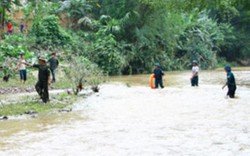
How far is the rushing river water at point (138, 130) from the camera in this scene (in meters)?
8.81

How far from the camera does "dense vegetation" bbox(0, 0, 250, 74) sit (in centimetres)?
3259

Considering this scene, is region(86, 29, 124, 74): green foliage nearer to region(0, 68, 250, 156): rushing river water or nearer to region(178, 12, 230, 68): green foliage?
region(178, 12, 230, 68): green foliage

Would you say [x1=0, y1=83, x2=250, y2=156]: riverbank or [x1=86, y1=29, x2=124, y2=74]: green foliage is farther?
[x1=86, y1=29, x2=124, y2=74]: green foliage

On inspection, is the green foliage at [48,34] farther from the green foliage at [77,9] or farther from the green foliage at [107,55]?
the green foliage at [77,9]

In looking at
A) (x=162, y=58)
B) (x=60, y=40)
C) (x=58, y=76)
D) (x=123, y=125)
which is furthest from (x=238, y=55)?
(x=123, y=125)

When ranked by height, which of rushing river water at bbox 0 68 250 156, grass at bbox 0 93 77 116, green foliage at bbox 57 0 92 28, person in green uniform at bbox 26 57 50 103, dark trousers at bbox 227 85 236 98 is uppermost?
green foliage at bbox 57 0 92 28

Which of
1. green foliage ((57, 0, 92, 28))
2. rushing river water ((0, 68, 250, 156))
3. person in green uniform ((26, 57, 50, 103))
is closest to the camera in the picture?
rushing river water ((0, 68, 250, 156))

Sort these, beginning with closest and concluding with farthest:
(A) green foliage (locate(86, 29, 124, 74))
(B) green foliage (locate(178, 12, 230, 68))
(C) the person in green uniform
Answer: (C) the person in green uniform → (A) green foliage (locate(86, 29, 124, 74)) → (B) green foliage (locate(178, 12, 230, 68))

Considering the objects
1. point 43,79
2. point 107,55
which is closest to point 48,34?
point 107,55

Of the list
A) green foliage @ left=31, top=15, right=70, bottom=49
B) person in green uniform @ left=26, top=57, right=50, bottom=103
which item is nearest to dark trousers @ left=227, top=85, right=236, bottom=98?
person in green uniform @ left=26, top=57, right=50, bottom=103

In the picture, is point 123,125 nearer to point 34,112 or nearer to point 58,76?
point 34,112

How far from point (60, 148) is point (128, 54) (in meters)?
26.4

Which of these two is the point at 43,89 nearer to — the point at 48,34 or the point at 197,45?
the point at 48,34

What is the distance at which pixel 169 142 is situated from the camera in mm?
9375
